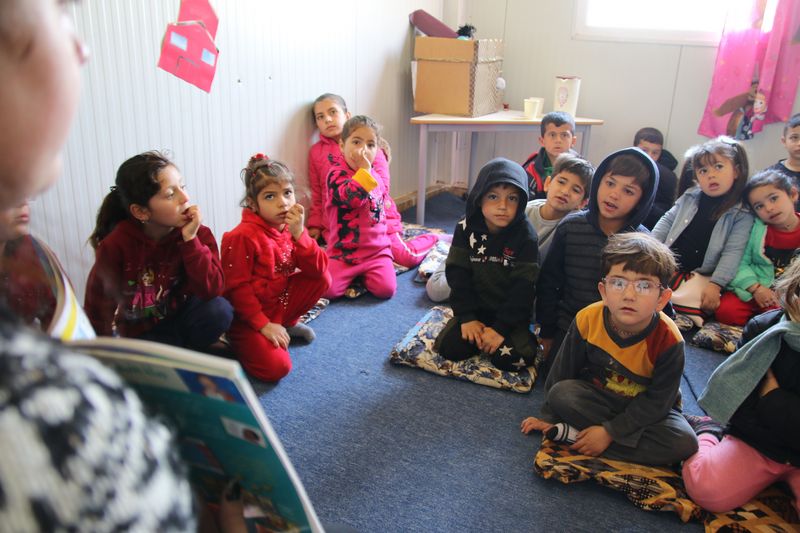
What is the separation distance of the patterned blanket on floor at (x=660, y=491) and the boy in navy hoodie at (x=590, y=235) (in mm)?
555

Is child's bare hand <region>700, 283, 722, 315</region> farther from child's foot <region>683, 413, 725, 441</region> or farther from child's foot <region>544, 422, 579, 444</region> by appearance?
child's foot <region>544, 422, 579, 444</region>

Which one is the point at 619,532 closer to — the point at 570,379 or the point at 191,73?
the point at 570,379

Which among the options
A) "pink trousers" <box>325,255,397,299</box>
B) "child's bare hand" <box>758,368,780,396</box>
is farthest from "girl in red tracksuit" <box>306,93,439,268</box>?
"child's bare hand" <box>758,368,780,396</box>

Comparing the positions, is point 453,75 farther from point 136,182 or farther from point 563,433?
point 563,433

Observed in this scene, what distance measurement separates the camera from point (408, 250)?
2.96 meters

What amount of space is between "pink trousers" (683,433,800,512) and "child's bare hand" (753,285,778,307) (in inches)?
41.8

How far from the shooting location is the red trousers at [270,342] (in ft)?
6.26

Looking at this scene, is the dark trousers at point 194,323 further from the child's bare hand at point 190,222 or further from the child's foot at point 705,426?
the child's foot at point 705,426

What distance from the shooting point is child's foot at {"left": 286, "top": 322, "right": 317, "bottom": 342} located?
85.3 inches

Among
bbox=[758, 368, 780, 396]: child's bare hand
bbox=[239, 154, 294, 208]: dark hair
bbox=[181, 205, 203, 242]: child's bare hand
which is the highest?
bbox=[239, 154, 294, 208]: dark hair

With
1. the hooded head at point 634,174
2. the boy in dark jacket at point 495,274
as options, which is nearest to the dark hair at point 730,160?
the hooded head at point 634,174

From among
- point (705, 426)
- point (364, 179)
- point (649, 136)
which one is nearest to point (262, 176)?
point (364, 179)

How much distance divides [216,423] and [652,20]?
4058 millimetres

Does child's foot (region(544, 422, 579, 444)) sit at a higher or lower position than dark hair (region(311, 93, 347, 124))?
lower
